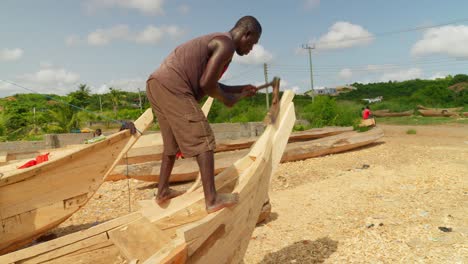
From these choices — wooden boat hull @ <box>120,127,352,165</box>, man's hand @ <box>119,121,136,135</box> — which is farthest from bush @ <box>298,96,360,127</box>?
man's hand @ <box>119,121,136,135</box>

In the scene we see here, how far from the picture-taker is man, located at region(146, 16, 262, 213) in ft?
7.19

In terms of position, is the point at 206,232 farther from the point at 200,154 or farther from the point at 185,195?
the point at 185,195

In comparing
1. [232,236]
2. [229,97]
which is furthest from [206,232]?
[229,97]

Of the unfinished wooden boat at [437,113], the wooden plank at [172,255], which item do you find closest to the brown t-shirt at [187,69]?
the wooden plank at [172,255]

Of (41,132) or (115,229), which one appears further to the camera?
(41,132)

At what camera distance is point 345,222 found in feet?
14.3

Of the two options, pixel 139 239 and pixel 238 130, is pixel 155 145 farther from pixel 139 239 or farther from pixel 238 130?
→ pixel 238 130

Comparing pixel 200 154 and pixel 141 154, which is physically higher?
pixel 200 154

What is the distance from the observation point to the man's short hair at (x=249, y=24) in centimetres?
236

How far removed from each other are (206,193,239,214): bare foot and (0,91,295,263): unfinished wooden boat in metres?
0.04

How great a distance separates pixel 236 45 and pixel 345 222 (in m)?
2.90

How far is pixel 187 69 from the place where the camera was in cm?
228

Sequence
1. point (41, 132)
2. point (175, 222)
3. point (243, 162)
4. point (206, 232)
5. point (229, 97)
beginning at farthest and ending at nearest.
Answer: point (41, 132), point (243, 162), point (229, 97), point (175, 222), point (206, 232)

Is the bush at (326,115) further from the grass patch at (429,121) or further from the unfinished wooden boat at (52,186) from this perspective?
the unfinished wooden boat at (52,186)
